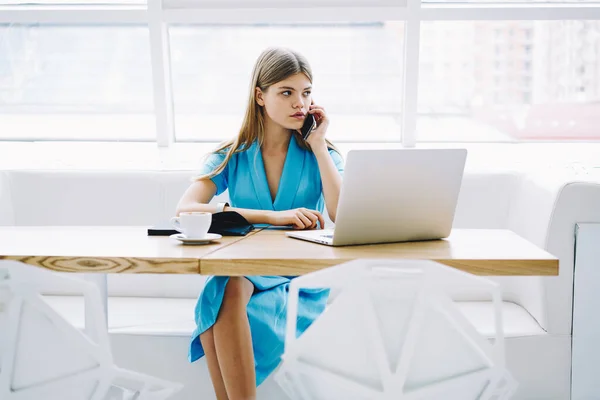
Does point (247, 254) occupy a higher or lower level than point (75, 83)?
lower

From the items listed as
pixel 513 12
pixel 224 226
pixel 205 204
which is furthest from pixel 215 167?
pixel 513 12

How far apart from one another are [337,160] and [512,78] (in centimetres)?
141

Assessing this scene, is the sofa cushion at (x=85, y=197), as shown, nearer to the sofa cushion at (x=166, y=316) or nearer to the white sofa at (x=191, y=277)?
the white sofa at (x=191, y=277)

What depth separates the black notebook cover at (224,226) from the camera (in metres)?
2.00

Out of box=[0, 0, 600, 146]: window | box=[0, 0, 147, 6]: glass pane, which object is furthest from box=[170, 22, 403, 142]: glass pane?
box=[0, 0, 147, 6]: glass pane

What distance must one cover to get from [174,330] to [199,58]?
157 cm

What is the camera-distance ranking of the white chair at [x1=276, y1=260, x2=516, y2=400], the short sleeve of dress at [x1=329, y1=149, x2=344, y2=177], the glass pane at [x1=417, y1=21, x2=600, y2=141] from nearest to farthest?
1. the white chair at [x1=276, y1=260, x2=516, y2=400]
2. the short sleeve of dress at [x1=329, y1=149, x2=344, y2=177]
3. the glass pane at [x1=417, y1=21, x2=600, y2=141]

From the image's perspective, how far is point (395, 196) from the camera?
5.96 ft

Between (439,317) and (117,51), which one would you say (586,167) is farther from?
(117,51)

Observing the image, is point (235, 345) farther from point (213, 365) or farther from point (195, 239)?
point (195, 239)

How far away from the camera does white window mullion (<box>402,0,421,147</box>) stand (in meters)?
3.35

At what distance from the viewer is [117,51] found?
358 centimetres

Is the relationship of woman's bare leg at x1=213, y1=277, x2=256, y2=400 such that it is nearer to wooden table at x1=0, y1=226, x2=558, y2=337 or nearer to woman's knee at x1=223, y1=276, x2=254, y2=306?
woman's knee at x1=223, y1=276, x2=254, y2=306

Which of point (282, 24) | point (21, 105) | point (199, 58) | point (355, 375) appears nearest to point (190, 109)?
point (199, 58)
